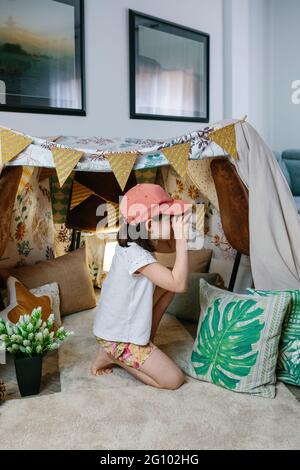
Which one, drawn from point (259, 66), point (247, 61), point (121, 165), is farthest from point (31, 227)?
point (259, 66)

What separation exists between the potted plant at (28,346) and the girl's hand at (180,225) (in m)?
0.58

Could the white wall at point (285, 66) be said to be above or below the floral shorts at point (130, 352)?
above

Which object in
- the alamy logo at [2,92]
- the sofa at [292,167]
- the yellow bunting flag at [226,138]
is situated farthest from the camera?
the sofa at [292,167]

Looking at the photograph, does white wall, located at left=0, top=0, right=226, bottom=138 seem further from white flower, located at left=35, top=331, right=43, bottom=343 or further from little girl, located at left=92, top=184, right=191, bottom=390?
white flower, located at left=35, top=331, right=43, bottom=343

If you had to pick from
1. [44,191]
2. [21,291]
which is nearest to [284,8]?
[44,191]

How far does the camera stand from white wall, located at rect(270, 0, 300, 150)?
4906 millimetres

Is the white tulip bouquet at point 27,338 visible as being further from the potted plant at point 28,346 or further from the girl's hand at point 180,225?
the girl's hand at point 180,225

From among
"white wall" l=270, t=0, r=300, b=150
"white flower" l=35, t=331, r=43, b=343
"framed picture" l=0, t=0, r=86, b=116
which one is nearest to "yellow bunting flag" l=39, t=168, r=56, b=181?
"framed picture" l=0, t=0, r=86, b=116

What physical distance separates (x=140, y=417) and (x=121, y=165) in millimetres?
1039

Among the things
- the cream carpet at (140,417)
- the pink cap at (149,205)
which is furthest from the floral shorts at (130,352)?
the pink cap at (149,205)

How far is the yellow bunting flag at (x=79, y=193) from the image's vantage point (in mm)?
2869

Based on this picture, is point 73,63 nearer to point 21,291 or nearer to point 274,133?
point 21,291
